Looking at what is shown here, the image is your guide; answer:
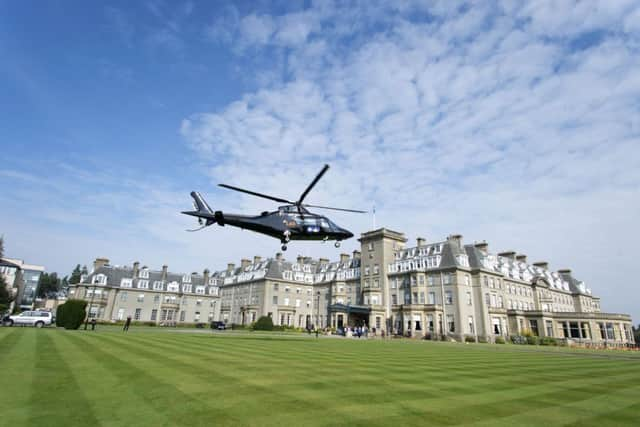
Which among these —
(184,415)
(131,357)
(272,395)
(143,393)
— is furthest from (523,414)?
(131,357)

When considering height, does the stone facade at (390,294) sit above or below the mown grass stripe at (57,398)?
above

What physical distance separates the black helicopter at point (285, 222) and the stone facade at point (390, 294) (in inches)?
1719

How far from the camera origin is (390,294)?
68.1 metres

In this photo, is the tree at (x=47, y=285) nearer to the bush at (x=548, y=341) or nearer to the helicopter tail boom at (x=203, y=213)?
the helicopter tail boom at (x=203, y=213)

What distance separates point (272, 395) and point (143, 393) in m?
2.95

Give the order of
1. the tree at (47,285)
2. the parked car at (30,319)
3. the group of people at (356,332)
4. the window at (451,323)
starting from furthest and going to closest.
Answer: the tree at (47,285) → the window at (451,323) → the group of people at (356,332) → the parked car at (30,319)

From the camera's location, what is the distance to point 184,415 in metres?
6.72

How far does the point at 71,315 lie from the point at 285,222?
3138 cm

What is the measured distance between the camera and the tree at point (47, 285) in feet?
467

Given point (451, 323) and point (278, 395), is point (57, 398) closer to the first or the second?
point (278, 395)

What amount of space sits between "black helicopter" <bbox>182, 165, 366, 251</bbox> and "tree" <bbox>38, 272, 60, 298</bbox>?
518ft

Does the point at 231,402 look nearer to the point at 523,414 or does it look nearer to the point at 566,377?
the point at 523,414

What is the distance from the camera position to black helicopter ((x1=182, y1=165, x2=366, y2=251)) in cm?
2076

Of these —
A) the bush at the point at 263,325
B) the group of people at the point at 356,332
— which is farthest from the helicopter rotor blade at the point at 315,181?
the bush at the point at 263,325
